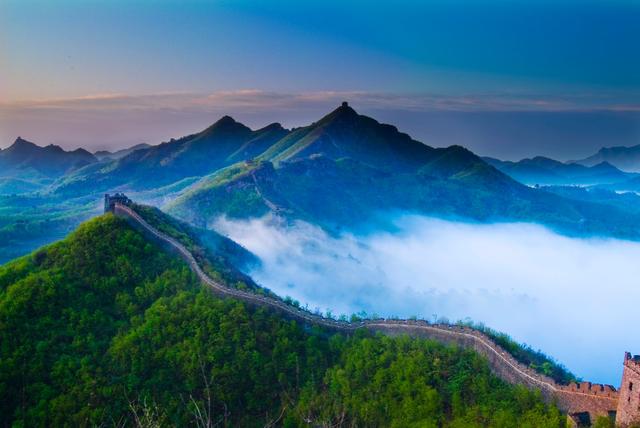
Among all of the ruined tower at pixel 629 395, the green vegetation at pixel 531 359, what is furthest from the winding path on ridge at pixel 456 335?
the ruined tower at pixel 629 395

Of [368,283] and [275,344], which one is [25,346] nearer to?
[275,344]

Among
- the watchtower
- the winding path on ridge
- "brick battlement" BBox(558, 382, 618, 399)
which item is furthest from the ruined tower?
the watchtower

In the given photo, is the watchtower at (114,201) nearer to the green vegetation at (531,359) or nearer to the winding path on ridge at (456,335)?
the winding path on ridge at (456,335)

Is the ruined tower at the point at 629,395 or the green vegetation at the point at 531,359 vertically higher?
the ruined tower at the point at 629,395

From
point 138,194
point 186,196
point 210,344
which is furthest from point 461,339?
point 138,194

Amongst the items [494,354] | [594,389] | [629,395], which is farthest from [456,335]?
[629,395]

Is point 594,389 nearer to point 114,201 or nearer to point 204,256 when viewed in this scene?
point 204,256

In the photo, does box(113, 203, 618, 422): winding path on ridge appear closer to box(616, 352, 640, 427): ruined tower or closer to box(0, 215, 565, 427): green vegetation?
box(0, 215, 565, 427): green vegetation
